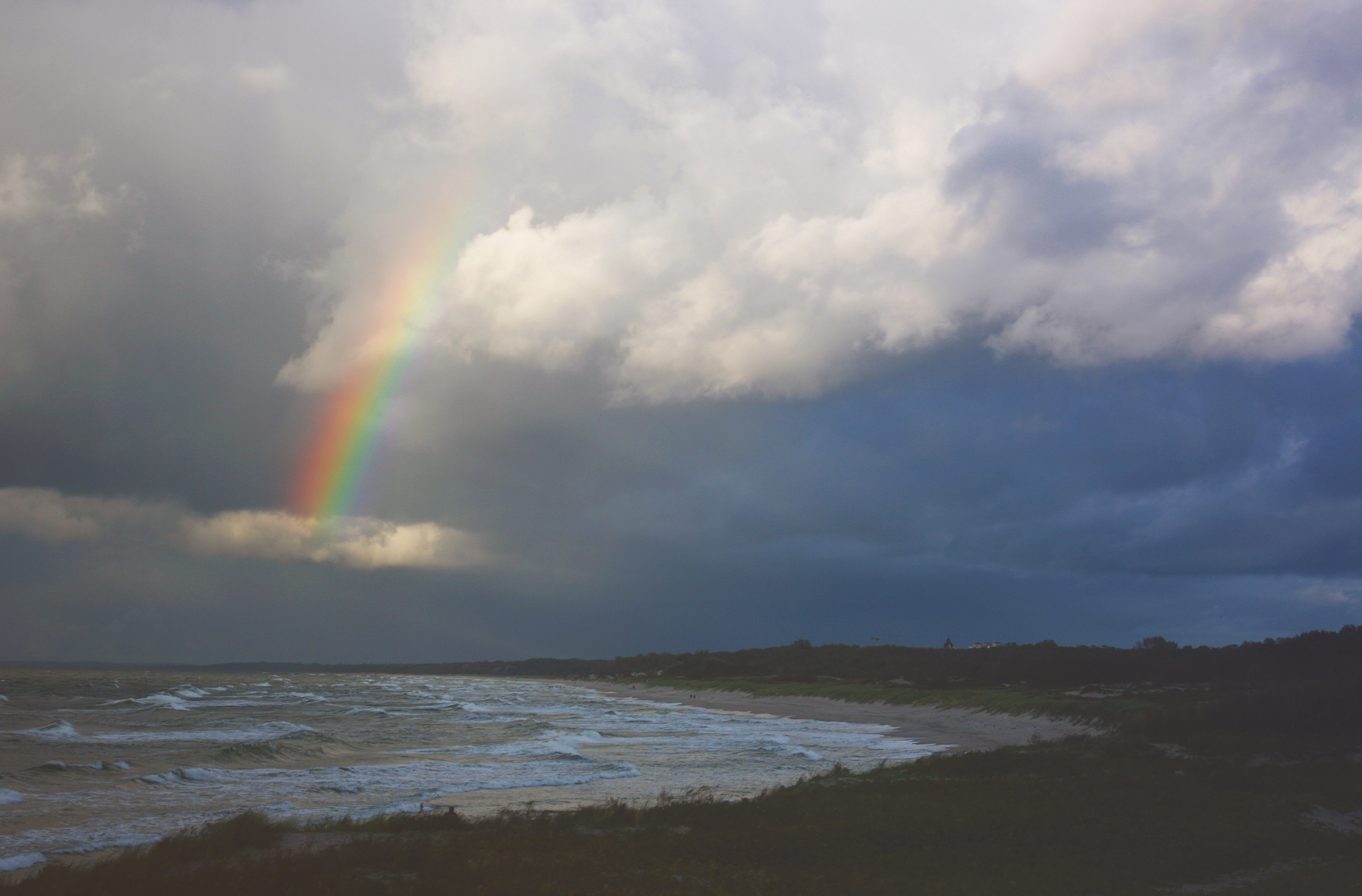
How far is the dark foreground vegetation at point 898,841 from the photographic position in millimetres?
13430

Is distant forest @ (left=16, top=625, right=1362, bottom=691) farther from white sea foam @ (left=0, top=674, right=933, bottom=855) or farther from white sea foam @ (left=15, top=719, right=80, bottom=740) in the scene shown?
white sea foam @ (left=15, top=719, right=80, bottom=740)

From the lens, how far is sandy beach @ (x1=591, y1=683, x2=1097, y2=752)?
142ft

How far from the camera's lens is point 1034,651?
10688cm

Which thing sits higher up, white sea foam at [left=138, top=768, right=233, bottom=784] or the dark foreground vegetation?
the dark foreground vegetation

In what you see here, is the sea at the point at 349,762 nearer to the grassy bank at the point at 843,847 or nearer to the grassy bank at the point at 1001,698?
the grassy bank at the point at 843,847

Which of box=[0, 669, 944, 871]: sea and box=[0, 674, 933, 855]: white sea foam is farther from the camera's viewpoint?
box=[0, 674, 933, 855]: white sea foam

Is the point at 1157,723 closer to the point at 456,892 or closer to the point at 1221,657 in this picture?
the point at 456,892

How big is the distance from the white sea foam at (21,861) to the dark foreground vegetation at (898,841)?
250 cm

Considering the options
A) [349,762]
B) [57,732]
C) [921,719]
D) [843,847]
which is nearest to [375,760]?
[349,762]

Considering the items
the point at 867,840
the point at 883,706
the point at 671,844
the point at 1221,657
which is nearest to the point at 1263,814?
the point at 867,840

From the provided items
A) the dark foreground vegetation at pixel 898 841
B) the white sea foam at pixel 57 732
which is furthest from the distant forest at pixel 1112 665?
the white sea foam at pixel 57 732

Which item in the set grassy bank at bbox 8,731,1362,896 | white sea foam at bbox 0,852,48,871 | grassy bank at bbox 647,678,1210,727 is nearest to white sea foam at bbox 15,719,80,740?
white sea foam at bbox 0,852,48,871

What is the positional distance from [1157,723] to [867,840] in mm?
23613

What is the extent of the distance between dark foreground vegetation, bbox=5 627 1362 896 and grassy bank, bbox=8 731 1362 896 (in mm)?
57
